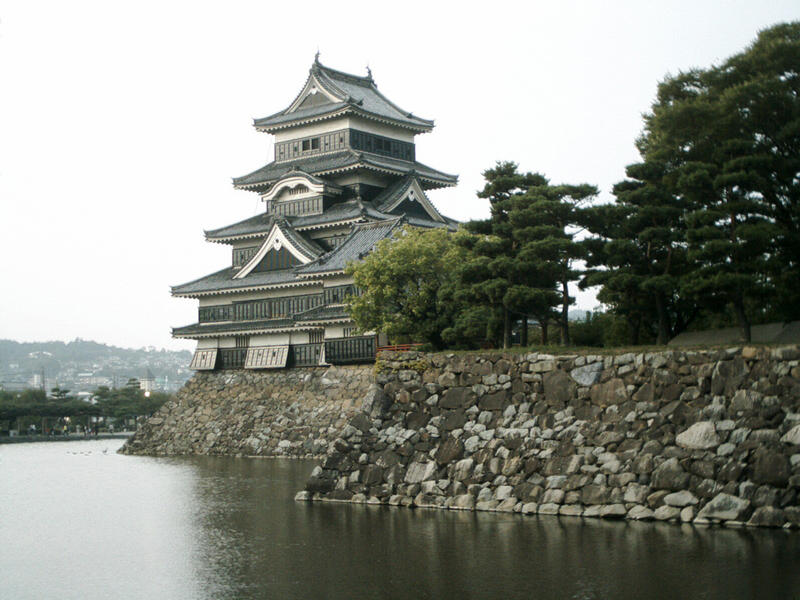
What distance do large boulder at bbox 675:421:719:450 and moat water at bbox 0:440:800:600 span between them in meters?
1.88

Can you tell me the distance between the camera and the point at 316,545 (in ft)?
66.3

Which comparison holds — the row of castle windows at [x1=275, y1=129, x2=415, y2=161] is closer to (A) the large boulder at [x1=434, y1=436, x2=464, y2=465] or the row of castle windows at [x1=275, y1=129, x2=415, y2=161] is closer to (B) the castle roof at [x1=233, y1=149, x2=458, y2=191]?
(B) the castle roof at [x1=233, y1=149, x2=458, y2=191]

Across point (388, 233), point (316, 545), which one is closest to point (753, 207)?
point (316, 545)

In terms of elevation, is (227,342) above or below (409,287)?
below

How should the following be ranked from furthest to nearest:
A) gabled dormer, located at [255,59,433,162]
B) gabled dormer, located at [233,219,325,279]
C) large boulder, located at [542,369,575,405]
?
gabled dormer, located at [255,59,433,162], gabled dormer, located at [233,219,325,279], large boulder, located at [542,369,575,405]

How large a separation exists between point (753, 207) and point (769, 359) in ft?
19.4

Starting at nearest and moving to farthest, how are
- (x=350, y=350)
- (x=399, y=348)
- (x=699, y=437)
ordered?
(x=699, y=437)
(x=399, y=348)
(x=350, y=350)

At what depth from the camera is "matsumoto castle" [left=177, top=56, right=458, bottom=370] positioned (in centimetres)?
4788

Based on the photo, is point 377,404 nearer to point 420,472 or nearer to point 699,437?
point 420,472

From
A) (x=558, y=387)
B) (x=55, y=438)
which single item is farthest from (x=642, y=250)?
(x=55, y=438)

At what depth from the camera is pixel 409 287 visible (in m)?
37.6

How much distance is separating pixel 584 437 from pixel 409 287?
1554cm

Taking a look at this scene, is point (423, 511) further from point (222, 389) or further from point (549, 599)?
point (222, 389)

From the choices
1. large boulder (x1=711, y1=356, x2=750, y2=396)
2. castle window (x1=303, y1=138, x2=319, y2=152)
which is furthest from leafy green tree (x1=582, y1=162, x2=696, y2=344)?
castle window (x1=303, y1=138, x2=319, y2=152)
